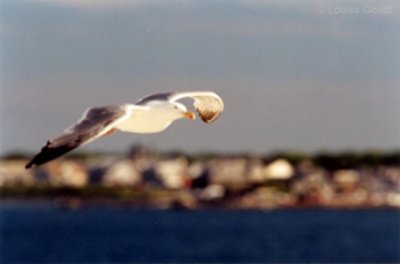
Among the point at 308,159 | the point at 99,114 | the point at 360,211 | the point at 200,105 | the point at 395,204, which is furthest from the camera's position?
the point at 360,211

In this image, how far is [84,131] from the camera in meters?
3.63

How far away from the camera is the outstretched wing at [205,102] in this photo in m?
4.19

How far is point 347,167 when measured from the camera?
3681 cm

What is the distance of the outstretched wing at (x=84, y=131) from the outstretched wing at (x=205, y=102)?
13.9 inches

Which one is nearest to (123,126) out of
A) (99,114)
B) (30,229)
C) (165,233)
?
(99,114)

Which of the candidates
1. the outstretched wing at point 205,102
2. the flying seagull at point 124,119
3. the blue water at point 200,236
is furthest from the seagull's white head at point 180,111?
the blue water at point 200,236

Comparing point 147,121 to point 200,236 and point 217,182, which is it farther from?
point 200,236

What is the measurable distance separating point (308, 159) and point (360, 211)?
13916 mm

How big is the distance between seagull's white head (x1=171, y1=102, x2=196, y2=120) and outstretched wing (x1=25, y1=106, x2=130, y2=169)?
0.64 ft

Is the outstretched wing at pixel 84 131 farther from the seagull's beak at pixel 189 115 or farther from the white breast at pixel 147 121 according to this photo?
the seagull's beak at pixel 189 115

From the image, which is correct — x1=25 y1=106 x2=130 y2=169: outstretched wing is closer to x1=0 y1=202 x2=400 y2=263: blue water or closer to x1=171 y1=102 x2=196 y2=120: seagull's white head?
x1=171 y1=102 x2=196 y2=120: seagull's white head

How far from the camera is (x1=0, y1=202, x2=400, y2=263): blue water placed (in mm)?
29250

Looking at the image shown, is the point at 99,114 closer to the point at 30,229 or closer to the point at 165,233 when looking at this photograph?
the point at 165,233

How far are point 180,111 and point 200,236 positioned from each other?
34.1 meters
